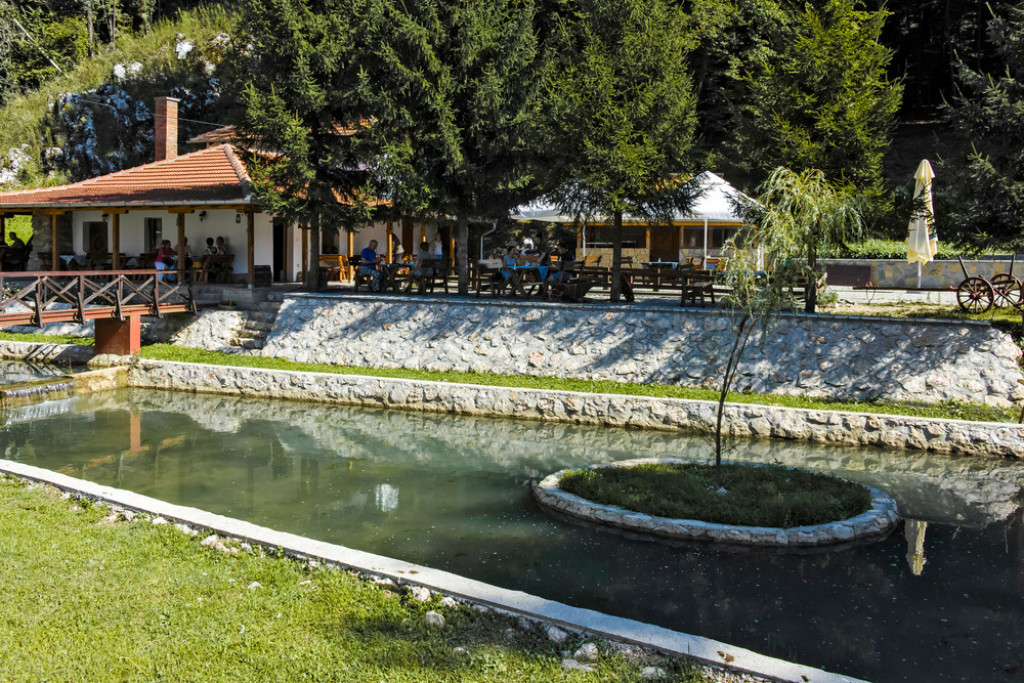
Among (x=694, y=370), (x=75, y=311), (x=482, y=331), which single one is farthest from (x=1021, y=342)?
(x=75, y=311)

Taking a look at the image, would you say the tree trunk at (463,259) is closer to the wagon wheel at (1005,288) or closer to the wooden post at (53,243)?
the wagon wheel at (1005,288)

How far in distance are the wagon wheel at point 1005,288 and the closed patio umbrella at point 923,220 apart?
1295mm

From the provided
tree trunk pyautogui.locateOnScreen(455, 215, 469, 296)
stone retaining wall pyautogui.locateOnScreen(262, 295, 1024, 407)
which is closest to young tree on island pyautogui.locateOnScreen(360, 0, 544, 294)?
tree trunk pyautogui.locateOnScreen(455, 215, 469, 296)

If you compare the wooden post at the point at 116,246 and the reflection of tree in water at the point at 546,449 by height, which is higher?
the wooden post at the point at 116,246

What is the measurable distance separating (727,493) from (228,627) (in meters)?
5.61

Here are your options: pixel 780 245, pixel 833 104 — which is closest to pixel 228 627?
pixel 780 245

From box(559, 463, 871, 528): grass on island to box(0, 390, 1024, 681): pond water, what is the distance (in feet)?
1.81

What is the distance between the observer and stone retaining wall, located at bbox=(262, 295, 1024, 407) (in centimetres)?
1389

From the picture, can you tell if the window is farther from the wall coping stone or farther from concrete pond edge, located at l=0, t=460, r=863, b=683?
concrete pond edge, located at l=0, t=460, r=863, b=683

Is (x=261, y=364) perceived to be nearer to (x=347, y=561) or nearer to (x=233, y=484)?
(x=233, y=484)

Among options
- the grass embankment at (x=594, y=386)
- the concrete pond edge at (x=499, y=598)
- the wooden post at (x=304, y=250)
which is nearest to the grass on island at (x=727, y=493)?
the concrete pond edge at (x=499, y=598)

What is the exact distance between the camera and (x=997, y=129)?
45.1ft

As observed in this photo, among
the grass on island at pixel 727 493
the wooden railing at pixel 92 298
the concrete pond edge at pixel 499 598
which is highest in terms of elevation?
the wooden railing at pixel 92 298

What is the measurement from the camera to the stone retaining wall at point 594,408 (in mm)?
12297
